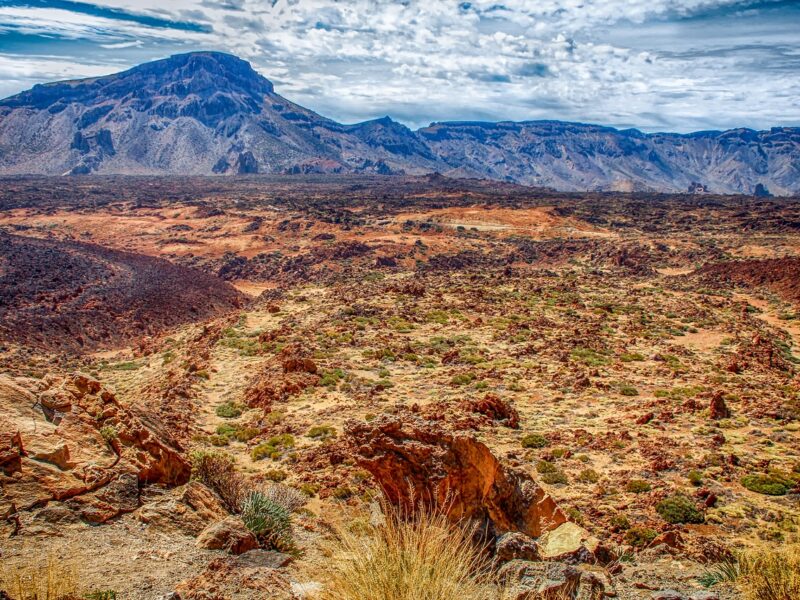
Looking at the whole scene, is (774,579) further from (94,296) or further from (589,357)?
(94,296)

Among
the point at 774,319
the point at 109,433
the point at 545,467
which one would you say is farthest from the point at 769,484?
the point at 774,319

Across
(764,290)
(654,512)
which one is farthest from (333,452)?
(764,290)

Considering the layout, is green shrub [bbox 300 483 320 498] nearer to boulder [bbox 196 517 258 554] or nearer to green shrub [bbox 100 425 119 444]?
green shrub [bbox 100 425 119 444]

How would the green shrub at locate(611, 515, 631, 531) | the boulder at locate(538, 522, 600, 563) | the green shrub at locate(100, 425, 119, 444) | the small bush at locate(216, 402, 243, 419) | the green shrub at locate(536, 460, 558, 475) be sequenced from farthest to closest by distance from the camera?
1. the small bush at locate(216, 402, 243, 419)
2. the green shrub at locate(536, 460, 558, 475)
3. the green shrub at locate(611, 515, 631, 531)
4. the green shrub at locate(100, 425, 119, 444)
5. the boulder at locate(538, 522, 600, 563)

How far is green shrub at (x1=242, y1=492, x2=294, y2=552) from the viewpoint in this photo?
6.55 metres

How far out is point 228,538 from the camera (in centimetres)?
607

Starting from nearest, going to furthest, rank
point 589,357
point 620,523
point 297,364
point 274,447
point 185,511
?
point 185,511, point 620,523, point 274,447, point 297,364, point 589,357

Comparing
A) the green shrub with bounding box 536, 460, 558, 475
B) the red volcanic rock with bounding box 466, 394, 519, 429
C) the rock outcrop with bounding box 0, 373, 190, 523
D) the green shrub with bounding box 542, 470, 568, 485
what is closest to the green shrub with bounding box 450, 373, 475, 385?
the red volcanic rock with bounding box 466, 394, 519, 429

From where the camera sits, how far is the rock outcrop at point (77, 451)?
5984mm

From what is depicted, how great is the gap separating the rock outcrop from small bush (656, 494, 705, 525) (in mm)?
7938

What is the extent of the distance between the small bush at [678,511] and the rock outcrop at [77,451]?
26.0 feet

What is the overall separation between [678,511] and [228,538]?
25.3 feet

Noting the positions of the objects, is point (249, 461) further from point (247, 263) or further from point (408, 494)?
point (247, 263)

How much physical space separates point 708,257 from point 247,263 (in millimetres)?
37978
